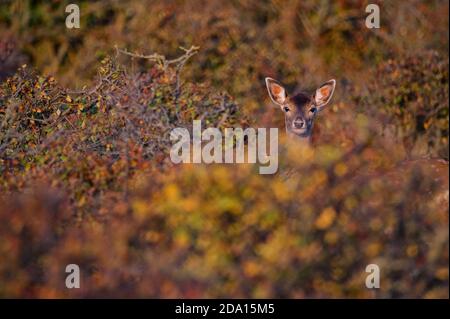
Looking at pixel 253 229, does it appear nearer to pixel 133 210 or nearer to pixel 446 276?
pixel 133 210

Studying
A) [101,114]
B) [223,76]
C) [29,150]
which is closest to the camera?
[29,150]

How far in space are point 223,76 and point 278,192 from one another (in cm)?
954

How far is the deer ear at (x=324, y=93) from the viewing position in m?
11.4

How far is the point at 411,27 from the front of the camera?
17.5m

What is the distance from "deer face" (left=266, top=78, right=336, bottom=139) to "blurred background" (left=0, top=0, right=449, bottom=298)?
0.88 feet

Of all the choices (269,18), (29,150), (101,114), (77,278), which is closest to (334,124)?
(101,114)

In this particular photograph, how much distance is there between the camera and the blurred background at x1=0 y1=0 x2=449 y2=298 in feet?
22.5

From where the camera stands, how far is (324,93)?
11453 millimetres

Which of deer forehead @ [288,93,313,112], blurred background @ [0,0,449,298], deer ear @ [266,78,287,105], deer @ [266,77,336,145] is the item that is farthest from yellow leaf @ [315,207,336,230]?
deer ear @ [266,78,287,105]

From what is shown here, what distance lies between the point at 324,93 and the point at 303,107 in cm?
27

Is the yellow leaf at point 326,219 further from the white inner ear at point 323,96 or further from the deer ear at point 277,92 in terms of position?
the deer ear at point 277,92

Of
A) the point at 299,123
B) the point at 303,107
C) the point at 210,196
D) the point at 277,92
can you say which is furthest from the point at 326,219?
the point at 277,92

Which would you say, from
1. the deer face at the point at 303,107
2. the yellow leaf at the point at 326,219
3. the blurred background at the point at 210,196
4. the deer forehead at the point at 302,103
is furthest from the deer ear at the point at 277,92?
the yellow leaf at the point at 326,219

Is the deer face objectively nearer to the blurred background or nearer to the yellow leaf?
the blurred background
